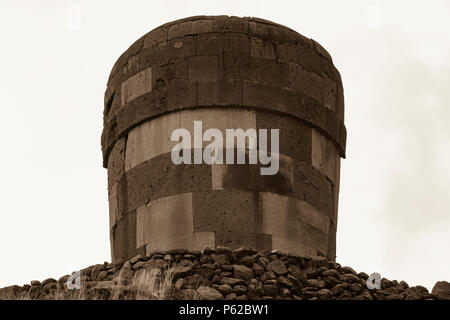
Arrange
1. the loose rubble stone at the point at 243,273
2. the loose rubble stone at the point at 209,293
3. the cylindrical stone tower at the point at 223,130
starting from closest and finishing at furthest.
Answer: the loose rubble stone at the point at 209,293 → the loose rubble stone at the point at 243,273 → the cylindrical stone tower at the point at 223,130

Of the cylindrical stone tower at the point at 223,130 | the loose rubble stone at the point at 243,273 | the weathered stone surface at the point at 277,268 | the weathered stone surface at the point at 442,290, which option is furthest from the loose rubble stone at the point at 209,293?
the weathered stone surface at the point at 442,290

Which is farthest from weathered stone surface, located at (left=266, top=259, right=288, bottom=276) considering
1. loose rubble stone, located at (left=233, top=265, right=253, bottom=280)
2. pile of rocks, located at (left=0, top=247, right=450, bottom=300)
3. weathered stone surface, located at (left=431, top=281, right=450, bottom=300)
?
weathered stone surface, located at (left=431, top=281, right=450, bottom=300)

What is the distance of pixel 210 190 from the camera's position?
21.7m

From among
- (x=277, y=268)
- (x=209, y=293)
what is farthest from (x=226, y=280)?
(x=277, y=268)

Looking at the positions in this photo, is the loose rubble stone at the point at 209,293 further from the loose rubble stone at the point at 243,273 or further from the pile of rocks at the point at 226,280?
the loose rubble stone at the point at 243,273

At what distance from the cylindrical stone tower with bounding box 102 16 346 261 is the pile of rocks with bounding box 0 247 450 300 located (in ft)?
2.95

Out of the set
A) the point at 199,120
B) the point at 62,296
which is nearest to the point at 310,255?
the point at 199,120

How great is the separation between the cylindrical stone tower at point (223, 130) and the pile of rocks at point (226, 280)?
2.95 ft

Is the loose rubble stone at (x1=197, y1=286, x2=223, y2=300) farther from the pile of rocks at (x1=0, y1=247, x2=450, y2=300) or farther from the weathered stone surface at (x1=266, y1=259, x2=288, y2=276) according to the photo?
the weathered stone surface at (x1=266, y1=259, x2=288, y2=276)

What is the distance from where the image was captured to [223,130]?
862 inches

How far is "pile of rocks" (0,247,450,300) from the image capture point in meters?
19.1

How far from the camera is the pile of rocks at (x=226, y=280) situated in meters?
19.1

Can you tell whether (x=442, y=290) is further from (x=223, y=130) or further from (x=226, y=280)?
(x=223, y=130)

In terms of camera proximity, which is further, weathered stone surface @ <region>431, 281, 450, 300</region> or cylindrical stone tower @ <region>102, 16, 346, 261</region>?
cylindrical stone tower @ <region>102, 16, 346, 261</region>
